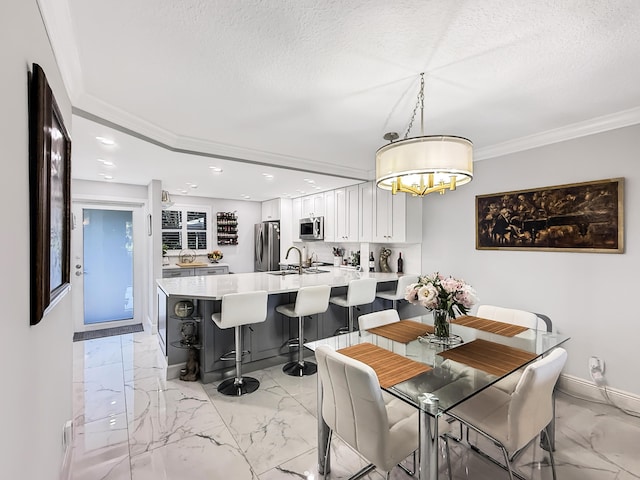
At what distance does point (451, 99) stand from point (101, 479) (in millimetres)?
3380

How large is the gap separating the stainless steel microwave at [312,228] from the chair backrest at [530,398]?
441cm

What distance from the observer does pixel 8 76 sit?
894 mm

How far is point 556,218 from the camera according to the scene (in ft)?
9.76

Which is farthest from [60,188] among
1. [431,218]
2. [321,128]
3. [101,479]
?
[431,218]

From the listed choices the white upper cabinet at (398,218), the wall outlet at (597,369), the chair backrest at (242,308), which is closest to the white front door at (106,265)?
the chair backrest at (242,308)

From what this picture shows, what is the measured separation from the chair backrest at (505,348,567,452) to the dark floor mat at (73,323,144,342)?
498cm

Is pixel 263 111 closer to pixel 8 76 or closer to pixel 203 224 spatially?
pixel 8 76

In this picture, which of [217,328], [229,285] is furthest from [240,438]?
[229,285]

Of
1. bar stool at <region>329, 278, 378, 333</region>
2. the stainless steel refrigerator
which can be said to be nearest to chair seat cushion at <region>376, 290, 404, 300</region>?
bar stool at <region>329, 278, 378, 333</region>

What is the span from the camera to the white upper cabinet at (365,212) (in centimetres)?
483

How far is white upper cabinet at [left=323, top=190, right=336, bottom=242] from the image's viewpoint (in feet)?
18.3

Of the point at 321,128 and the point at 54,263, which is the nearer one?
the point at 54,263

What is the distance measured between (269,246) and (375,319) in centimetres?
432

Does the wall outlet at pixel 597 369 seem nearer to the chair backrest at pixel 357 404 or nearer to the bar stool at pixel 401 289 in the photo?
the bar stool at pixel 401 289
